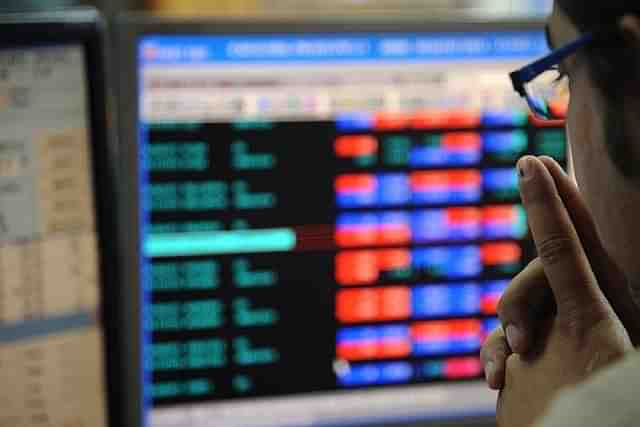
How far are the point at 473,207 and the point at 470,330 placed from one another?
0.44 ft

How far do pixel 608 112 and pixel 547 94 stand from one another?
12cm

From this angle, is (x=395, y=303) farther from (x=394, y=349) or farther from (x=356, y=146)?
(x=356, y=146)

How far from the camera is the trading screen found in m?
0.88

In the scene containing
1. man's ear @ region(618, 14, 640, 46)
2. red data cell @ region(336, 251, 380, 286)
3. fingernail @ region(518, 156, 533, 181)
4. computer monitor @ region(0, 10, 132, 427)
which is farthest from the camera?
red data cell @ region(336, 251, 380, 286)

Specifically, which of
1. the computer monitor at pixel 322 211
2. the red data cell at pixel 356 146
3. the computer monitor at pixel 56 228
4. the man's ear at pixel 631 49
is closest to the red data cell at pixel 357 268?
the computer monitor at pixel 322 211

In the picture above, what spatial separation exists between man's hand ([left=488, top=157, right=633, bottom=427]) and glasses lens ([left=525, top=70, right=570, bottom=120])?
50 mm

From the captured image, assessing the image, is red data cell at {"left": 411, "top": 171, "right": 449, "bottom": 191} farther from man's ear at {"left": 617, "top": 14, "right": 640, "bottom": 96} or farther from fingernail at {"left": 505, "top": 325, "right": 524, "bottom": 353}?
man's ear at {"left": 617, "top": 14, "right": 640, "bottom": 96}

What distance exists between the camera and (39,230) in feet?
2.93

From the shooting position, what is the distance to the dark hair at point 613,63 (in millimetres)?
543

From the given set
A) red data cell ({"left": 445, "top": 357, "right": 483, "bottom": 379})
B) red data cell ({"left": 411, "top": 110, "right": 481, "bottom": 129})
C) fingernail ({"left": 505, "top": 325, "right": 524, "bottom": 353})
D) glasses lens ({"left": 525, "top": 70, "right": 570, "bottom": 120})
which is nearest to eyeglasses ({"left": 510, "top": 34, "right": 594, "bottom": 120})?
glasses lens ({"left": 525, "top": 70, "right": 570, "bottom": 120})

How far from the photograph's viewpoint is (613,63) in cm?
56

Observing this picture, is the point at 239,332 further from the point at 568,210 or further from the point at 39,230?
the point at 568,210

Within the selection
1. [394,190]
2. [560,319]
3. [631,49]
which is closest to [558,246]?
[560,319]

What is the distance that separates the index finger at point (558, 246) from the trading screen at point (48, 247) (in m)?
0.45
